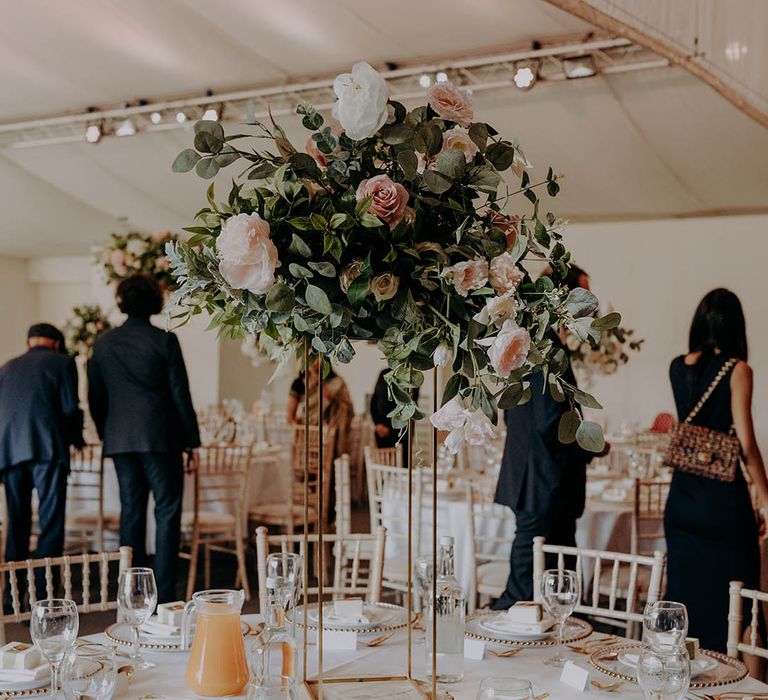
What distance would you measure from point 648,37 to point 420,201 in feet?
10.5

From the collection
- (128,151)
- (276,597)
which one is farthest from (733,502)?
(128,151)

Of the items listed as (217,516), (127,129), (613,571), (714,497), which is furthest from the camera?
(127,129)

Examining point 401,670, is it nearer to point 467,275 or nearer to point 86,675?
point 86,675

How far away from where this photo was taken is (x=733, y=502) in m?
3.92

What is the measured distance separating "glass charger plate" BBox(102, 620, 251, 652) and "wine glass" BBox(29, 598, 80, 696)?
0.28 meters

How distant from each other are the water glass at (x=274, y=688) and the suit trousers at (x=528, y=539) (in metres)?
2.55

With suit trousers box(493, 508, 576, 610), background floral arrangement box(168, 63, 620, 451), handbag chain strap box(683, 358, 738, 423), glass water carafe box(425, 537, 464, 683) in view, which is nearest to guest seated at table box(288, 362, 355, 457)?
suit trousers box(493, 508, 576, 610)

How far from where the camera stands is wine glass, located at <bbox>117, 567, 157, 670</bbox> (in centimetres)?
229

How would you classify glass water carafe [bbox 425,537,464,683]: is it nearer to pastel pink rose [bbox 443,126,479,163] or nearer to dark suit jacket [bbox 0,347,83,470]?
pastel pink rose [bbox 443,126,479,163]

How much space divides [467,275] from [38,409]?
14.0 ft

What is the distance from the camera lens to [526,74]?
7.27 m

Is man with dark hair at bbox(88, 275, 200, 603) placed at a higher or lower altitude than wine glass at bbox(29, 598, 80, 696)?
higher

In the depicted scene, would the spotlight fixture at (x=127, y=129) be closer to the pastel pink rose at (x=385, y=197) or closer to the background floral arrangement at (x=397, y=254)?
the background floral arrangement at (x=397, y=254)

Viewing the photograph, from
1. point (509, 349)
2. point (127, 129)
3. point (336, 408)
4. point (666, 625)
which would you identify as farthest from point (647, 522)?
point (127, 129)
